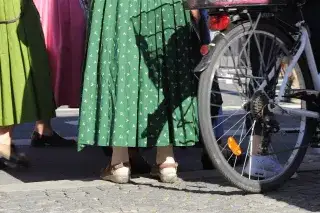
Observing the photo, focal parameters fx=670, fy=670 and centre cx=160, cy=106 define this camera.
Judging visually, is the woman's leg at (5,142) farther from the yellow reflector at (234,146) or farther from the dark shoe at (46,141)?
the yellow reflector at (234,146)

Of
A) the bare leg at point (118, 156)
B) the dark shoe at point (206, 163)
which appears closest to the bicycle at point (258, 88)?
the dark shoe at point (206, 163)

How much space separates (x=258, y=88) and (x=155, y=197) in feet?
2.88

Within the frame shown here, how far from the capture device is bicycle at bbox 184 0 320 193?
3686 millimetres

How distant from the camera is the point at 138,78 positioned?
13.6 feet

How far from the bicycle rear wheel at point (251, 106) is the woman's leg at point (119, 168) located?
0.65 meters

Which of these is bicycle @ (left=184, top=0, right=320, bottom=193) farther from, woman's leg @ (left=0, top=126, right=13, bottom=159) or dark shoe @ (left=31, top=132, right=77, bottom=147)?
dark shoe @ (left=31, top=132, right=77, bottom=147)

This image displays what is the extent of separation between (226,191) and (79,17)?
217 cm

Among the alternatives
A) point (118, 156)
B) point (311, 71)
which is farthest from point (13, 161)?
point (311, 71)

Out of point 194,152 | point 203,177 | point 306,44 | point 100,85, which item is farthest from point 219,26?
point 194,152

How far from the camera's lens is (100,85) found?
4.12 metres

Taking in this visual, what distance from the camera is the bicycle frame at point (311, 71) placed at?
387 centimetres

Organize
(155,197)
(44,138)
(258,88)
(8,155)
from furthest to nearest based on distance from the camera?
(44,138) < (8,155) < (155,197) < (258,88)

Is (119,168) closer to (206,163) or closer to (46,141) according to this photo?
(206,163)

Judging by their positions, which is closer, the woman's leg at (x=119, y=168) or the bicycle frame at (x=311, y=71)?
the bicycle frame at (x=311, y=71)
